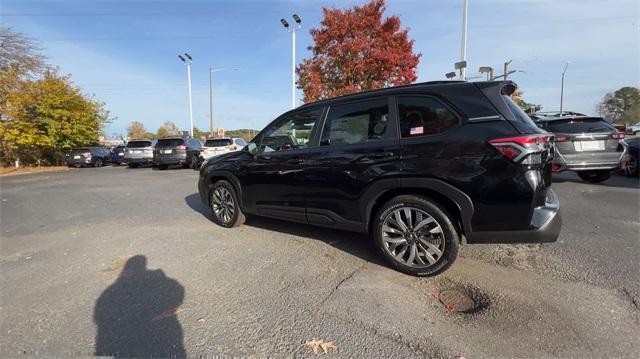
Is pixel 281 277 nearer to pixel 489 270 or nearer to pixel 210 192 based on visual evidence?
pixel 489 270

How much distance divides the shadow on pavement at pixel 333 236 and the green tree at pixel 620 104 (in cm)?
7958

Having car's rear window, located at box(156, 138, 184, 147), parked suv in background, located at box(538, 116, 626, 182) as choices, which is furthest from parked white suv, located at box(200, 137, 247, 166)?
parked suv in background, located at box(538, 116, 626, 182)

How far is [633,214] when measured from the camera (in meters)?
5.55

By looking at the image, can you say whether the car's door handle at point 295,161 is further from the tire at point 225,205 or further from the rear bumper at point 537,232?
the rear bumper at point 537,232

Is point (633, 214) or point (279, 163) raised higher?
point (279, 163)

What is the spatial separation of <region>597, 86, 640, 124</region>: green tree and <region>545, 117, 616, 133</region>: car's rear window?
7322cm

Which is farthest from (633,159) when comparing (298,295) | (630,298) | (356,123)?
(298,295)

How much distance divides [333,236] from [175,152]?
524 inches

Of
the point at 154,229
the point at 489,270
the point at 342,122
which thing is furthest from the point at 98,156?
the point at 489,270

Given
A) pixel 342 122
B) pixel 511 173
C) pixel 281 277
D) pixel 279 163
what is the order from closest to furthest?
pixel 511 173, pixel 281 277, pixel 342 122, pixel 279 163

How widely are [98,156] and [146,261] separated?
2095 cm

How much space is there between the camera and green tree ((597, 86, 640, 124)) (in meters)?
64.9

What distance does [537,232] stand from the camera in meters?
3.04

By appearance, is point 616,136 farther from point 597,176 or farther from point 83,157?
point 83,157
